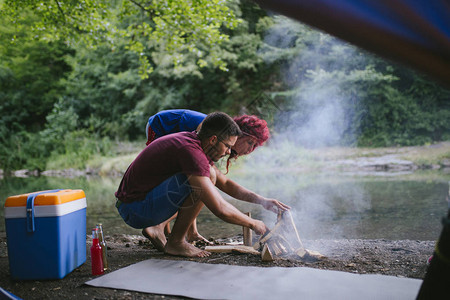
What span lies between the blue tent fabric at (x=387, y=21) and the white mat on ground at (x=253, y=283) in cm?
116

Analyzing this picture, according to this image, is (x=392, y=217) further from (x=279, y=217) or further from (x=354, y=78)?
(x=354, y=78)

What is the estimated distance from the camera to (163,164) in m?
2.28

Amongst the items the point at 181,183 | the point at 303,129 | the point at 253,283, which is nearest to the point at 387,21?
the point at 253,283

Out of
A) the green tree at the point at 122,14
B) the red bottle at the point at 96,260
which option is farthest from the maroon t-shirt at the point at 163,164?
the green tree at the point at 122,14

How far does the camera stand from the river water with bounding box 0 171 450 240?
148 inches

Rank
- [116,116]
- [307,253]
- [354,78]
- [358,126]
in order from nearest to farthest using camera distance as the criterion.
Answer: [307,253] → [354,78] → [358,126] → [116,116]

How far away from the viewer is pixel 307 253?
2301 millimetres

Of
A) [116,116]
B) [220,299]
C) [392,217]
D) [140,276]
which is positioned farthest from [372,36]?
[116,116]

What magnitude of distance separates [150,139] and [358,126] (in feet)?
35.5

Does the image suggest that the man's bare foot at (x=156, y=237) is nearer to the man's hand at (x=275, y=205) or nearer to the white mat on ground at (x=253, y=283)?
the white mat on ground at (x=253, y=283)

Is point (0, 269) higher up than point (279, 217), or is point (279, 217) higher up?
point (279, 217)

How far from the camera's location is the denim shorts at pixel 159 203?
2.26 meters

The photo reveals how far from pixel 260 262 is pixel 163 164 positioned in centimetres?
81

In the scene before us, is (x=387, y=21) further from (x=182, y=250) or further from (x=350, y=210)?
(x=350, y=210)
